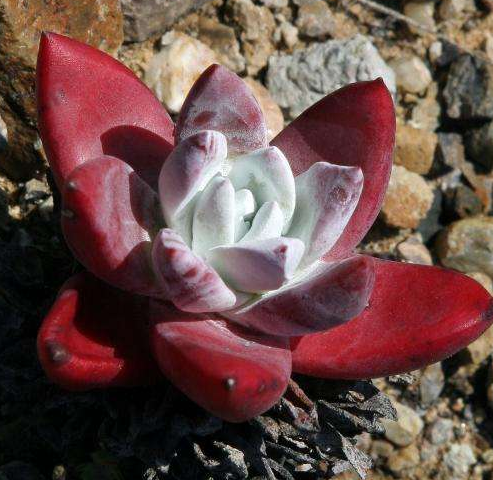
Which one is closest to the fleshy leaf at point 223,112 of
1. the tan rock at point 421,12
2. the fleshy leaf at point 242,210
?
the fleshy leaf at point 242,210

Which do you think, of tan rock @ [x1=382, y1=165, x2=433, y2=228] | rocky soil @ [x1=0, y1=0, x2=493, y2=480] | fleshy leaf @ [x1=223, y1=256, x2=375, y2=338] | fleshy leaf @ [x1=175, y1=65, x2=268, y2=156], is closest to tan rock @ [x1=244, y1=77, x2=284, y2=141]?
rocky soil @ [x1=0, y1=0, x2=493, y2=480]

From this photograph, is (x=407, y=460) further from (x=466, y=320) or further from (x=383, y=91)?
(x=383, y=91)

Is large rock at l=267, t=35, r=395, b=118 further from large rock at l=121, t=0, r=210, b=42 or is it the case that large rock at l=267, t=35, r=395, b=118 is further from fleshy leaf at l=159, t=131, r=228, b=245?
fleshy leaf at l=159, t=131, r=228, b=245

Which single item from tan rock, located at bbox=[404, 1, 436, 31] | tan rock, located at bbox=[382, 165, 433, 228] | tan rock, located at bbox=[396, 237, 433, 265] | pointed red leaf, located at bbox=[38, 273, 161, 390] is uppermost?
tan rock, located at bbox=[404, 1, 436, 31]

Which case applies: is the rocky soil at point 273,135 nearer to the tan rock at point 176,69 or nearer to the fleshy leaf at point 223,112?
the tan rock at point 176,69

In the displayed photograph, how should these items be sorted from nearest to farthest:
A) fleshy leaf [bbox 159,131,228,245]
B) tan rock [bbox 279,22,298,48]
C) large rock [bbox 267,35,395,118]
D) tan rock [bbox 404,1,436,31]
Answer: fleshy leaf [bbox 159,131,228,245] < large rock [bbox 267,35,395,118] < tan rock [bbox 279,22,298,48] < tan rock [bbox 404,1,436,31]

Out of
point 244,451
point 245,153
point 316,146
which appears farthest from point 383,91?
point 244,451

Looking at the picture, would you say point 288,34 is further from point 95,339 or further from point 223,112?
point 95,339
